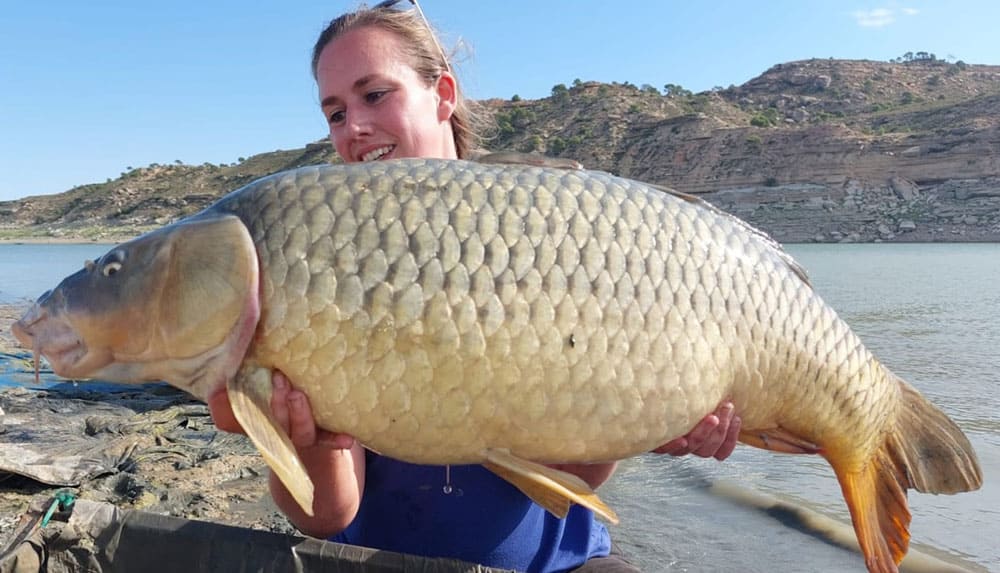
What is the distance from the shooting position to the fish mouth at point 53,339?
1.36m

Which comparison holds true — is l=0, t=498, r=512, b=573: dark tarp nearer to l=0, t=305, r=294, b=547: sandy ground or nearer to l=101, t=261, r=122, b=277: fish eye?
l=101, t=261, r=122, b=277: fish eye

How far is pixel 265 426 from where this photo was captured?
128 centimetres

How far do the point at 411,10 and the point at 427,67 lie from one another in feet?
0.67

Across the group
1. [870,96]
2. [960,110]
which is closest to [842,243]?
[960,110]

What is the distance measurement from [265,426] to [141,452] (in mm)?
3093

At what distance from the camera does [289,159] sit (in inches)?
1949

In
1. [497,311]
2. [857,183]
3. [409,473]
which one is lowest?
[409,473]

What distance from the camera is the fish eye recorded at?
4.49 ft

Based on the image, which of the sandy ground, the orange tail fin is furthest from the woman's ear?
the sandy ground

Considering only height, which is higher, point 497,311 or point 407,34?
point 407,34

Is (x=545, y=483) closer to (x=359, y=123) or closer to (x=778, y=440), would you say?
(x=778, y=440)

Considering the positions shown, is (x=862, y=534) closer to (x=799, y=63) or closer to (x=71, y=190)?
(x=799, y=63)

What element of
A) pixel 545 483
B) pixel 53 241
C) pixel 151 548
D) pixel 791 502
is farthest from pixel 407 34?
pixel 53 241

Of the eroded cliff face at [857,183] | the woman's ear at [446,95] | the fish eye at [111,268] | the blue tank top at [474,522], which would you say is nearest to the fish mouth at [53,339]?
the fish eye at [111,268]
